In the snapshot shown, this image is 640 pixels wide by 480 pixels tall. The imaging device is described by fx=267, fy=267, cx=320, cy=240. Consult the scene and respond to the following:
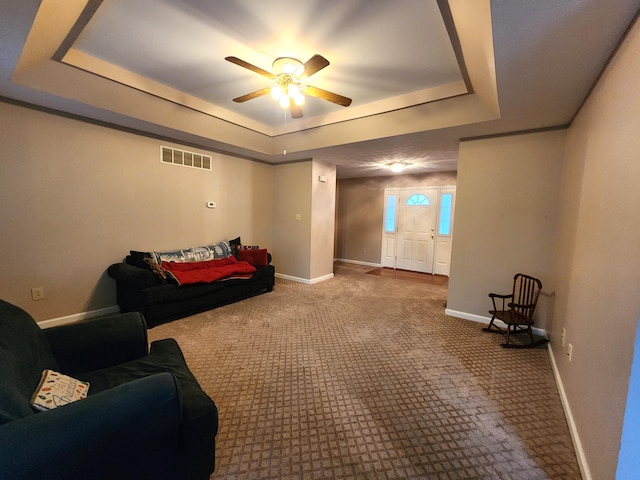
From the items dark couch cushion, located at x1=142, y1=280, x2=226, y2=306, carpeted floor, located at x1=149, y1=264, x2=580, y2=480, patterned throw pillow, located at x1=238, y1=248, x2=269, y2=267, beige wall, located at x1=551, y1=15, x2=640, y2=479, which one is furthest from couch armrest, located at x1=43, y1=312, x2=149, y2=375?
patterned throw pillow, located at x1=238, y1=248, x2=269, y2=267

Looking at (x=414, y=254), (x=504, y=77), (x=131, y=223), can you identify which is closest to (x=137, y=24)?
(x=131, y=223)

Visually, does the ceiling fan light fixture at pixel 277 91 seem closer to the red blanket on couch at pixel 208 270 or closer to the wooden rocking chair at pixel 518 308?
the red blanket on couch at pixel 208 270

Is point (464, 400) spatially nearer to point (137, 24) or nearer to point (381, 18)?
point (381, 18)

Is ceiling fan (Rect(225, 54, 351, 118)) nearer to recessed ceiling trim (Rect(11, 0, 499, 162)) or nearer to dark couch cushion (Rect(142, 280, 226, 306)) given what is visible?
recessed ceiling trim (Rect(11, 0, 499, 162))

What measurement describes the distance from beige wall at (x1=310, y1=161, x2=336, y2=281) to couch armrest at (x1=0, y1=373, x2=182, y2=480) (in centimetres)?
396

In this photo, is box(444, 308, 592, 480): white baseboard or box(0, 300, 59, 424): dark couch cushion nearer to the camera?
box(0, 300, 59, 424): dark couch cushion

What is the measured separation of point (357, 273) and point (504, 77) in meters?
4.54

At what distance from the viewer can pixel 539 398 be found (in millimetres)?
1986

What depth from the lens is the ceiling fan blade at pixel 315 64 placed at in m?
1.96

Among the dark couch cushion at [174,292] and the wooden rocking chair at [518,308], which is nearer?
the wooden rocking chair at [518,308]

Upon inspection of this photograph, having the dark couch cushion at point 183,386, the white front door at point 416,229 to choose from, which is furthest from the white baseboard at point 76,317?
the white front door at point 416,229

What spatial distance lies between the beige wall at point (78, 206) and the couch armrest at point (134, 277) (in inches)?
12.8

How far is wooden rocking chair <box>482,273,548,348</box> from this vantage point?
2.78m

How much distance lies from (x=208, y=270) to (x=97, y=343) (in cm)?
213
